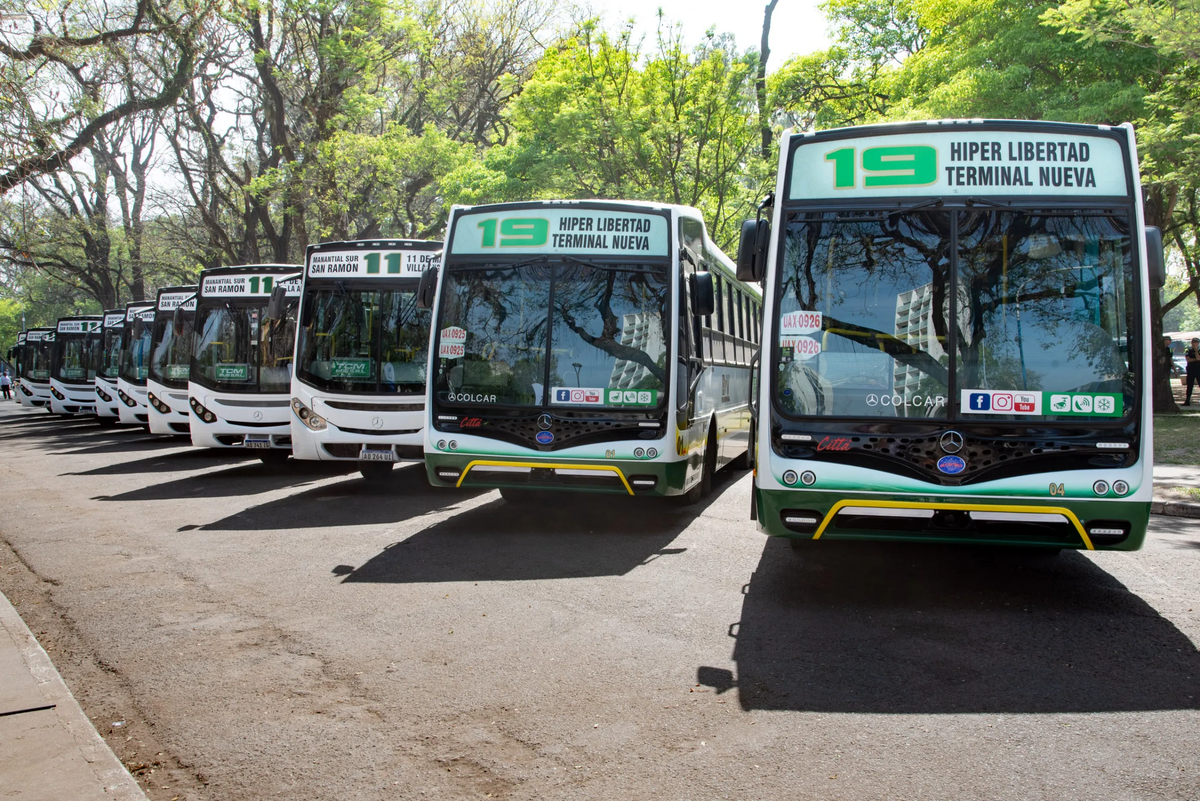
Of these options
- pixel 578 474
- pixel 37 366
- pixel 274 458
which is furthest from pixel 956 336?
pixel 37 366

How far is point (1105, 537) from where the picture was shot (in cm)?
617

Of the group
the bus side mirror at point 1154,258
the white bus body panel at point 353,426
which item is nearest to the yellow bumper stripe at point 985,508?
the bus side mirror at point 1154,258

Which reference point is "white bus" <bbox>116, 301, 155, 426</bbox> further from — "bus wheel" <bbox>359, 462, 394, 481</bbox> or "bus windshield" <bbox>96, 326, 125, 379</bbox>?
"bus wheel" <bbox>359, 462, 394, 481</bbox>

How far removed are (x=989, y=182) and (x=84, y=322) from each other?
1204 inches

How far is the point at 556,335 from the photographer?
935cm

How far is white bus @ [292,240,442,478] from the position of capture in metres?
12.1

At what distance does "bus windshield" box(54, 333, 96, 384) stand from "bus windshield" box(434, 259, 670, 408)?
2506cm

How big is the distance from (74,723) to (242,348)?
11.4 meters

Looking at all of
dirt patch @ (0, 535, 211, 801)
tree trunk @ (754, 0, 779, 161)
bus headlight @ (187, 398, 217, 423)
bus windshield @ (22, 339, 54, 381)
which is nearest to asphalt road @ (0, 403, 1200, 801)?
dirt patch @ (0, 535, 211, 801)

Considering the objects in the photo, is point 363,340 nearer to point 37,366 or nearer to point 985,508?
point 985,508

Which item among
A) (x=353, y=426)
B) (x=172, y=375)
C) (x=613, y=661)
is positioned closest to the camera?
(x=613, y=661)

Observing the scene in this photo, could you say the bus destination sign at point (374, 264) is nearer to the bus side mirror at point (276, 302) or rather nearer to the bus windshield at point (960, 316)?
the bus side mirror at point (276, 302)

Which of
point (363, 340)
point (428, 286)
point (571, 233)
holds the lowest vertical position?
point (363, 340)

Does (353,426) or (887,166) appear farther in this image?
(353,426)
